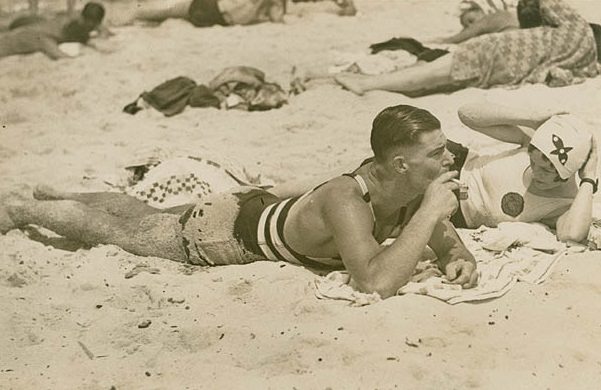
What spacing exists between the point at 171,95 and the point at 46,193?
92cm

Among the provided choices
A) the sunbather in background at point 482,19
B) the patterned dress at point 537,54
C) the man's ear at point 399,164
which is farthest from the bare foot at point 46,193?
the sunbather in background at point 482,19

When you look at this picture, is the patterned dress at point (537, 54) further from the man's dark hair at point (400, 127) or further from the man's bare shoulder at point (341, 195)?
the man's bare shoulder at point (341, 195)

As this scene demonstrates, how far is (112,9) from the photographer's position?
517cm

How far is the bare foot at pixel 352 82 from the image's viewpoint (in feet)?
13.1

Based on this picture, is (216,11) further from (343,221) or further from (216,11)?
(343,221)

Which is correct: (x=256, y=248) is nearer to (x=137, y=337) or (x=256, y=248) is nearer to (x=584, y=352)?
(x=137, y=337)

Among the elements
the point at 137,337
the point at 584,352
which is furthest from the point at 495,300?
the point at 137,337

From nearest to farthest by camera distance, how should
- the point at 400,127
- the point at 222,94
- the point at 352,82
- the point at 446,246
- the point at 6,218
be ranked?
the point at 400,127 < the point at 446,246 < the point at 6,218 < the point at 352,82 < the point at 222,94

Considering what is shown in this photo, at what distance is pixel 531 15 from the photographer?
4074 mm

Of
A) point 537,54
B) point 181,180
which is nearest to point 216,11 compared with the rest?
point 181,180

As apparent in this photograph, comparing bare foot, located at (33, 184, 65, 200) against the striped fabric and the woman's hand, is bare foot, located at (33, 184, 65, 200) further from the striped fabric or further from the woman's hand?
the striped fabric

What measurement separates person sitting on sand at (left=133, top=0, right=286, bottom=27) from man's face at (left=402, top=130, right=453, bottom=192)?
2.41 m

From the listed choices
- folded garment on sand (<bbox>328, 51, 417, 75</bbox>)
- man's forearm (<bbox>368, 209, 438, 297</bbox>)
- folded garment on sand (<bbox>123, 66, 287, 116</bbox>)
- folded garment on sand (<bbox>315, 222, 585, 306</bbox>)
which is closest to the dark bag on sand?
folded garment on sand (<bbox>123, 66, 287, 116</bbox>)

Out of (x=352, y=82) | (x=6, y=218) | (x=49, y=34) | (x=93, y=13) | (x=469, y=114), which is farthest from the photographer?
(x=93, y=13)
